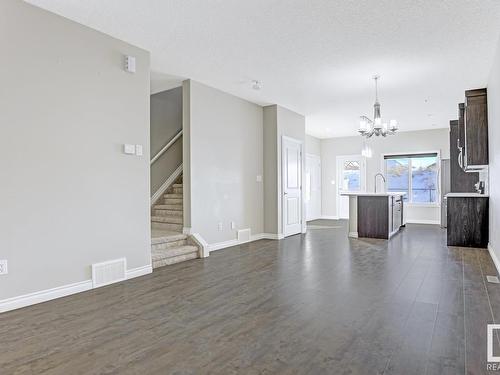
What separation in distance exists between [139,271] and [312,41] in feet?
11.4

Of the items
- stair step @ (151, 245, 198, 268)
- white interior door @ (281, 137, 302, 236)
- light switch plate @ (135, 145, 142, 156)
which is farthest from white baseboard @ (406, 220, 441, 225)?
light switch plate @ (135, 145, 142, 156)

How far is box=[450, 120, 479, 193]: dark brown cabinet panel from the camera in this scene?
7520 millimetres

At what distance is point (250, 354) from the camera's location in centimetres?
214

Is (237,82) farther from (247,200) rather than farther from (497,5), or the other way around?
(497,5)

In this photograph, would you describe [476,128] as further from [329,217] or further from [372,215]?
[329,217]

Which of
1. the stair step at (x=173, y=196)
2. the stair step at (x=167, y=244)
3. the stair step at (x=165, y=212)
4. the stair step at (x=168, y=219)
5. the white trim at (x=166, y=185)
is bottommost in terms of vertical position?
the stair step at (x=167, y=244)

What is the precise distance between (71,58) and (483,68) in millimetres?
5405

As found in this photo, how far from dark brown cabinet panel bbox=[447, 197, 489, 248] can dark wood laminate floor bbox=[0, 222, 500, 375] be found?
1.63 meters

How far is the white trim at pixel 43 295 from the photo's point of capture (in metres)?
2.99

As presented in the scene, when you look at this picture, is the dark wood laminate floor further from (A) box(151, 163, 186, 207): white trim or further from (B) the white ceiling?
(B) the white ceiling

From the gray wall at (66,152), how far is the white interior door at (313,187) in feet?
23.9

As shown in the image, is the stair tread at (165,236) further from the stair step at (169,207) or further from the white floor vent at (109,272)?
the white floor vent at (109,272)

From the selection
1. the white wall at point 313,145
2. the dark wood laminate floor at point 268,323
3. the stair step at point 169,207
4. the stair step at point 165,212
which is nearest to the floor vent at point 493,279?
the dark wood laminate floor at point 268,323

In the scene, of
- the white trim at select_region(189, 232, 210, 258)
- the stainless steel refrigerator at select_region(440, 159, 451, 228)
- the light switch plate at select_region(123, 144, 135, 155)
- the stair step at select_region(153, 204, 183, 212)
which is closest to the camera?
the light switch plate at select_region(123, 144, 135, 155)
